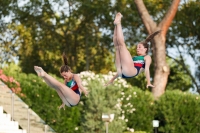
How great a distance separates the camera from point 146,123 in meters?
35.5

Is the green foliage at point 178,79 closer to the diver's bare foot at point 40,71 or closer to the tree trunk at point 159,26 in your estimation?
the tree trunk at point 159,26

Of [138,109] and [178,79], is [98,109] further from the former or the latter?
[178,79]

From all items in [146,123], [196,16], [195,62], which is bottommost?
[146,123]

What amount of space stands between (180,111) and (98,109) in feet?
19.4

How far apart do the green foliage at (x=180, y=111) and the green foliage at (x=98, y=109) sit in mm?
3854

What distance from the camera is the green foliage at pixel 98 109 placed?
1242 inches

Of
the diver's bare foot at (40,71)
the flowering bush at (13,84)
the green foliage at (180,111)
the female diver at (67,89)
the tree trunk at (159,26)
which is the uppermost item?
the tree trunk at (159,26)

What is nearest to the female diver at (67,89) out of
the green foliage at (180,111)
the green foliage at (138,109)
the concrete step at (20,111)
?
the concrete step at (20,111)

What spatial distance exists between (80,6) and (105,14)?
283cm

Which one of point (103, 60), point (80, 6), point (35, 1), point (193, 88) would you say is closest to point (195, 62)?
point (193, 88)

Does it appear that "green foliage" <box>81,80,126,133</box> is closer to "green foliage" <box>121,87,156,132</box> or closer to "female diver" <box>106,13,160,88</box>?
"green foliage" <box>121,87,156,132</box>

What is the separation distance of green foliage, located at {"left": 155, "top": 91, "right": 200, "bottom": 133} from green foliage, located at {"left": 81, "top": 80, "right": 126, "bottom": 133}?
385cm

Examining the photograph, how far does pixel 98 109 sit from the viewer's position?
104ft

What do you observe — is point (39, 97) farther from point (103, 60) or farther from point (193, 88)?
→ point (193, 88)
